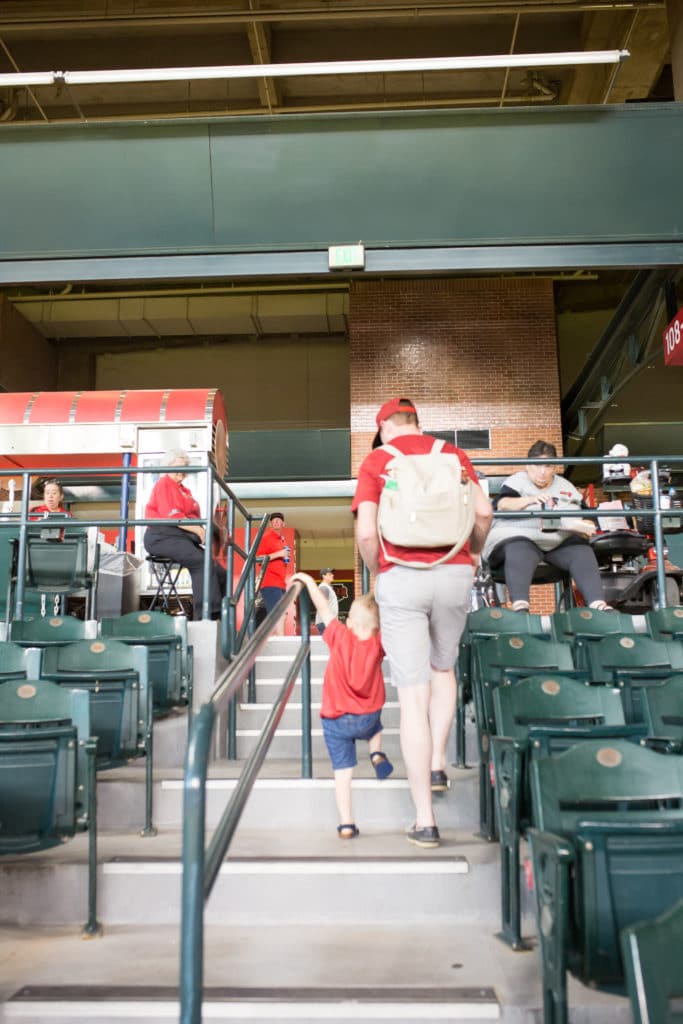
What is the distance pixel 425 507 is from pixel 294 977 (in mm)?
1430

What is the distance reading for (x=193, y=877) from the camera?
72.0 inches

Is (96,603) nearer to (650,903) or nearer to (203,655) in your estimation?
(203,655)

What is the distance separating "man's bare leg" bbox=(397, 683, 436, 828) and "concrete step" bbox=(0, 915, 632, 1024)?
388mm

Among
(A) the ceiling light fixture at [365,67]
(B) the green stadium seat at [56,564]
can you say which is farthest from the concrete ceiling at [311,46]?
(B) the green stadium seat at [56,564]

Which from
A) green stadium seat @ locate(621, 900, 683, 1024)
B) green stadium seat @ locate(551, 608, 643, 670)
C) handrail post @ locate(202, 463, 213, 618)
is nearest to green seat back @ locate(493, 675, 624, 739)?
green stadium seat @ locate(551, 608, 643, 670)

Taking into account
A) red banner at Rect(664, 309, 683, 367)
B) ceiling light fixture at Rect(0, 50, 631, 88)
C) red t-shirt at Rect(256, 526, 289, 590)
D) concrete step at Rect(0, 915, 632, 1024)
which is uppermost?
ceiling light fixture at Rect(0, 50, 631, 88)

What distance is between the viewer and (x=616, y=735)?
2.59 metres

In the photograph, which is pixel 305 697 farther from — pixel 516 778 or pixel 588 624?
pixel 588 624

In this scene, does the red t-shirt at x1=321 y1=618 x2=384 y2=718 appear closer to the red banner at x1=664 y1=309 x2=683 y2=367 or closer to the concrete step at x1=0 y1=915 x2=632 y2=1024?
the concrete step at x1=0 y1=915 x2=632 y2=1024

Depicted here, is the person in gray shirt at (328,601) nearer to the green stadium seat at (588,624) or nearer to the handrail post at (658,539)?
the green stadium seat at (588,624)

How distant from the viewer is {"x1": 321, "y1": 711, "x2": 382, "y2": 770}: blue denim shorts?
10.3 ft

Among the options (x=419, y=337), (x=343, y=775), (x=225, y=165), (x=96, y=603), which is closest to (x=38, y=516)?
(x=96, y=603)

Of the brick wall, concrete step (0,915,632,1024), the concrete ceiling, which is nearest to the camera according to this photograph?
concrete step (0,915,632,1024)

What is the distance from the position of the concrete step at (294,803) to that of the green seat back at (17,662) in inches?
20.7
